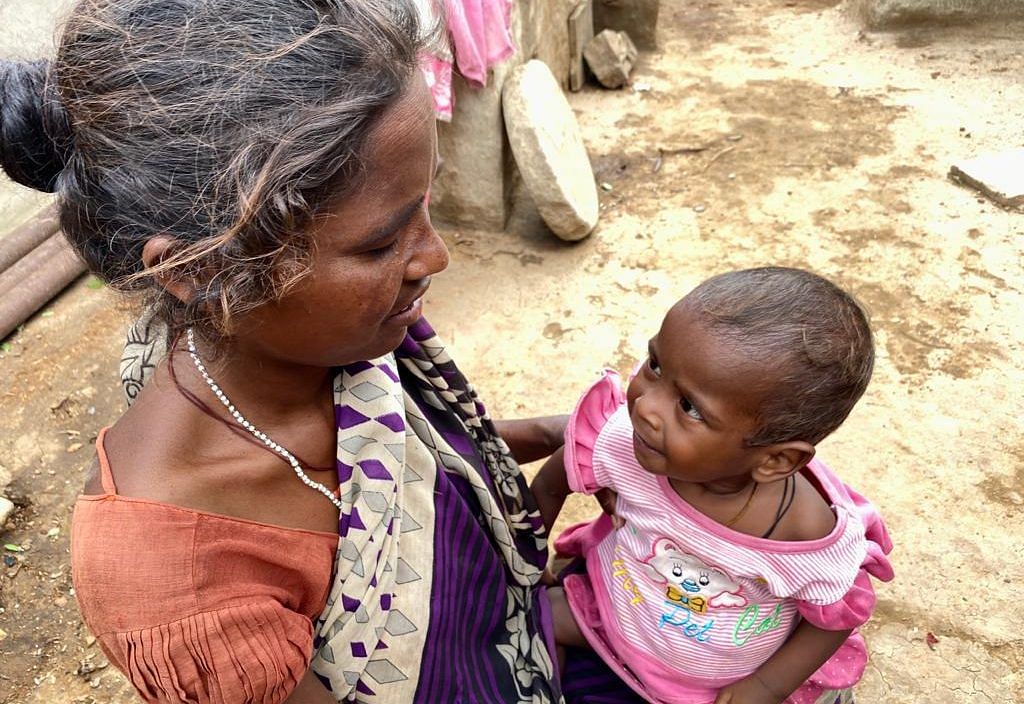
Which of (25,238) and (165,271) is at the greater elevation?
(165,271)

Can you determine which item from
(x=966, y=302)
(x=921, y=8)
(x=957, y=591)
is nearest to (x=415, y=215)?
(x=957, y=591)

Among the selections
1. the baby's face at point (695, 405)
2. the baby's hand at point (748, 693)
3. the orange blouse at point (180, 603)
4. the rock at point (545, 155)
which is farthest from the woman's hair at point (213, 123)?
the rock at point (545, 155)

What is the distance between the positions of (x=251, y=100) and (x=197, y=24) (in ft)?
0.34

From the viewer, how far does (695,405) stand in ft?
4.21

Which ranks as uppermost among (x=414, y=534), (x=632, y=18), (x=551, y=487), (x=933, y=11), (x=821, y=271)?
(x=414, y=534)

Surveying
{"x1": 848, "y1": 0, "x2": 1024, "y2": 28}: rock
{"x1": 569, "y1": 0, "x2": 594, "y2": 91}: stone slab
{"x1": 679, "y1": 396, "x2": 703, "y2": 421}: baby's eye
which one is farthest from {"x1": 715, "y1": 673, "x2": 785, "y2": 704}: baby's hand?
{"x1": 848, "y1": 0, "x2": 1024, "y2": 28}: rock

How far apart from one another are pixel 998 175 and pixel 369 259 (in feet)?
12.6

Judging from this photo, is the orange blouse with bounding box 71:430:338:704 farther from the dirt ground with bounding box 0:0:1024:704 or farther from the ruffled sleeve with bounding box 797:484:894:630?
the ruffled sleeve with bounding box 797:484:894:630

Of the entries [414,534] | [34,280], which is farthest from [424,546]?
[34,280]

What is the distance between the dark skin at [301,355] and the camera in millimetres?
992

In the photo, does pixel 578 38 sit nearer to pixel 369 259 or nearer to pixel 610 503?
pixel 610 503

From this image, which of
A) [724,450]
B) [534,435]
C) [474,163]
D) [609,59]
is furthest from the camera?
[609,59]

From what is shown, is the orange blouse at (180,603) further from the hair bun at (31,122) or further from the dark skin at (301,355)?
the hair bun at (31,122)

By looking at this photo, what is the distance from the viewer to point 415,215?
41.2 inches
